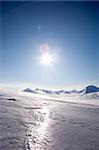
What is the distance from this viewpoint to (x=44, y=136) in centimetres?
1217

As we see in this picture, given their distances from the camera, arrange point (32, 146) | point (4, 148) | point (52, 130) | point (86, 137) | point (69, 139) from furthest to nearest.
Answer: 1. point (52, 130)
2. point (86, 137)
3. point (69, 139)
4. point (32, 146)
5. point (4, 148)

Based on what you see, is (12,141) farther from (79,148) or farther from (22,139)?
(79,148)

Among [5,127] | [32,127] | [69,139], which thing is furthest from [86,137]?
[5,127]

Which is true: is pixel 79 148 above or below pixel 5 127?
below

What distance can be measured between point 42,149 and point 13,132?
3411 millimetres

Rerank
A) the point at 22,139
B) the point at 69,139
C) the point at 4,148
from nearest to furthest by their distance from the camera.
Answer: the point at 4,148 < the point at 22,139 < the point at 69,139

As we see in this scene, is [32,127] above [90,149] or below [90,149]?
above

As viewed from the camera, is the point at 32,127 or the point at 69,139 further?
the point at 32,127

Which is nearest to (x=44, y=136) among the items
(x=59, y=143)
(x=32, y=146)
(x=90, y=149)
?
(x=59, y=143)

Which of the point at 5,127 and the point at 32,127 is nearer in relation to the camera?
the point at 5,127

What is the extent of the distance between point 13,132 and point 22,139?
1.52 m

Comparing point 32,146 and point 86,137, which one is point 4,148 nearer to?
point 32,146

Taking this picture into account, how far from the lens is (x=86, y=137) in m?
12.7

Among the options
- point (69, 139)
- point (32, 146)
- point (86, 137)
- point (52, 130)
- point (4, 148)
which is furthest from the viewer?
point (52, 130)
